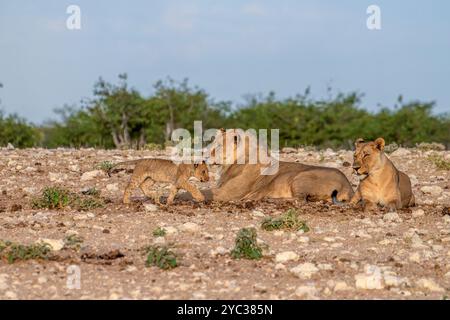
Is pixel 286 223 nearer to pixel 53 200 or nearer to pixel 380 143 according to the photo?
pixel 380 143

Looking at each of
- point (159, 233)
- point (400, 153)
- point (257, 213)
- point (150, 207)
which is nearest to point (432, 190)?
point (400, 153)

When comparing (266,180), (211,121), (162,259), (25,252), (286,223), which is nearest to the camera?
(162,259)

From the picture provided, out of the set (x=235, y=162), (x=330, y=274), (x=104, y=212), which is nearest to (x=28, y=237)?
(x=104, y=212)

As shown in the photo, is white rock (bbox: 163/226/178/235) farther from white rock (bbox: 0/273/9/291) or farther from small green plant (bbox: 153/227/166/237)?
white rock (bbox: 0/273/9/291)

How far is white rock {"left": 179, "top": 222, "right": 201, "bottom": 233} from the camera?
9.91m

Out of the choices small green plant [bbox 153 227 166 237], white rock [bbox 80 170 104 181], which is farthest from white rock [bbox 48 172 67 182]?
small green plant [bbox 153 227 166 237]

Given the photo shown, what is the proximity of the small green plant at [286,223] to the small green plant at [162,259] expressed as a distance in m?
1.96

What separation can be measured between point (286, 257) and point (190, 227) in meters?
1.56

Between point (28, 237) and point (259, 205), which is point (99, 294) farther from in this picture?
point (259, 205)

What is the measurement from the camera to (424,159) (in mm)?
15648

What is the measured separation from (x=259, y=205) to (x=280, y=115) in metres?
27.2

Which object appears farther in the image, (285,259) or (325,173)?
(325,173)

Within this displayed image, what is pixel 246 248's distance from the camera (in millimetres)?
8711

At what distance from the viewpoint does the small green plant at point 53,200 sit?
37.2 ft
